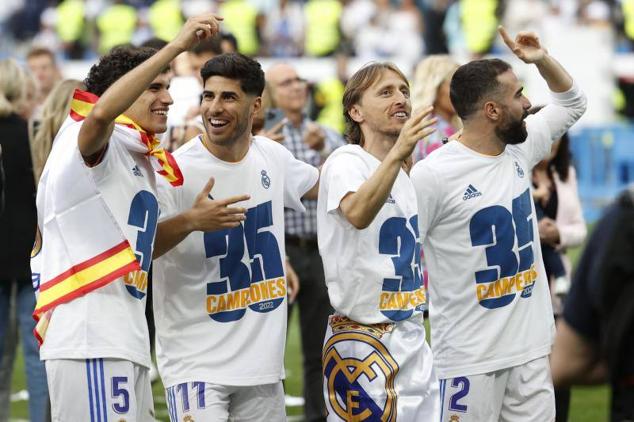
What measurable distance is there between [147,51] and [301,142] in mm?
3427

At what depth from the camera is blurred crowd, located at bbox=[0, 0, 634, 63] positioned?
85.6 ft

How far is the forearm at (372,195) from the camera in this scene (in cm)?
607

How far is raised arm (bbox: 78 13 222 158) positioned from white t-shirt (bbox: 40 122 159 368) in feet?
0.61

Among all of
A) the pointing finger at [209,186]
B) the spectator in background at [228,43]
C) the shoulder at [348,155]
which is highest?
the spectator in background at [228,43]

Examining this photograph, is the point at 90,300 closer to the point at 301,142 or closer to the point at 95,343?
the point at 95,343

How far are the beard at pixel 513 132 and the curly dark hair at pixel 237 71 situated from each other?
1.27 meters

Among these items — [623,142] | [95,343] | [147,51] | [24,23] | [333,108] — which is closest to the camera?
[95,343]

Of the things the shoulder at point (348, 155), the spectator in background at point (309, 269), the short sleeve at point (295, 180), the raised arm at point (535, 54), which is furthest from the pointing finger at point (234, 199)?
the spectator in background at point (309, 269)

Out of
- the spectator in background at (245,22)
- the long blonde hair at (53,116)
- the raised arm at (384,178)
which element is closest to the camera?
the raised arm at (384,178)

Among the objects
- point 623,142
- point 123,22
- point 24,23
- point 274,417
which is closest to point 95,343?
point 274,417

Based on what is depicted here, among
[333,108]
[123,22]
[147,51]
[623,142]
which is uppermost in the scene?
[123,22]

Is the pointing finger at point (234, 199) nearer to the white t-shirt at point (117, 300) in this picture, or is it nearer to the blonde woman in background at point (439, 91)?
the white t-shirt at point (117, 300)

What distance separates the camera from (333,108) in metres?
24.3

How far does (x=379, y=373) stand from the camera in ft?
20.9
